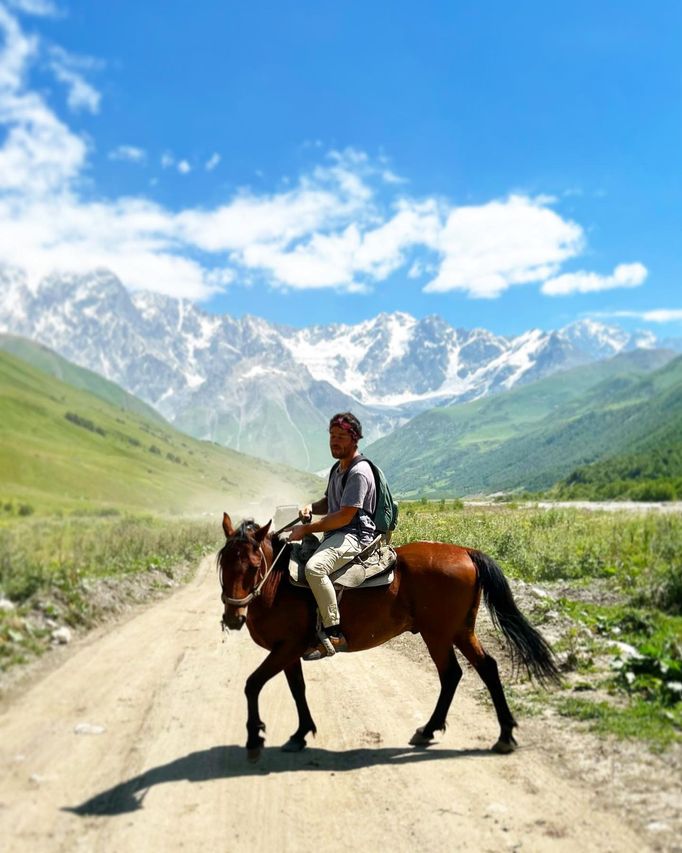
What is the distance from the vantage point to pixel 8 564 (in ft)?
56.7

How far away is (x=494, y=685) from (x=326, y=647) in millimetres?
2202

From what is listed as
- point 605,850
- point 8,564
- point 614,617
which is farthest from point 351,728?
point 8,564

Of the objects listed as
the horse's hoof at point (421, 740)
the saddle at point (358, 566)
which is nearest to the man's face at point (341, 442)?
the saddle at point (358, 566)

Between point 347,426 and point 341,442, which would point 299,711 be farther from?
point 347,426

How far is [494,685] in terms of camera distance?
835 cm

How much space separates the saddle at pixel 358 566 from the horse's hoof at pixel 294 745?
2057mm

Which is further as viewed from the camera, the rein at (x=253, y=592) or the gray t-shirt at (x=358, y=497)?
the gray t-shirt at (x=358, y=497)

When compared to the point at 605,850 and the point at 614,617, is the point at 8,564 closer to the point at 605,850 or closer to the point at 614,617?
the point at 614,617

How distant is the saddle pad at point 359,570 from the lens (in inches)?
332

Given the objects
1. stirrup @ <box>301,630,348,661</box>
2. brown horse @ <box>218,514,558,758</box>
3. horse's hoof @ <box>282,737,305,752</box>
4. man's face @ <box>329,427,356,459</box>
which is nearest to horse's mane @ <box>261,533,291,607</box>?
brown horse @ <box>218,514,558,758</box>

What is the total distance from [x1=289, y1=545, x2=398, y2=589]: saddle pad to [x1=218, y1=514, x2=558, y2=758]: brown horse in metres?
0.16

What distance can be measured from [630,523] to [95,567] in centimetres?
1998

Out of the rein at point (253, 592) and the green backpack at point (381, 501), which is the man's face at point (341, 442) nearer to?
the green backpack at point (381, 501)

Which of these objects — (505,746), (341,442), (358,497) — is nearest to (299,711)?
(505,746)
